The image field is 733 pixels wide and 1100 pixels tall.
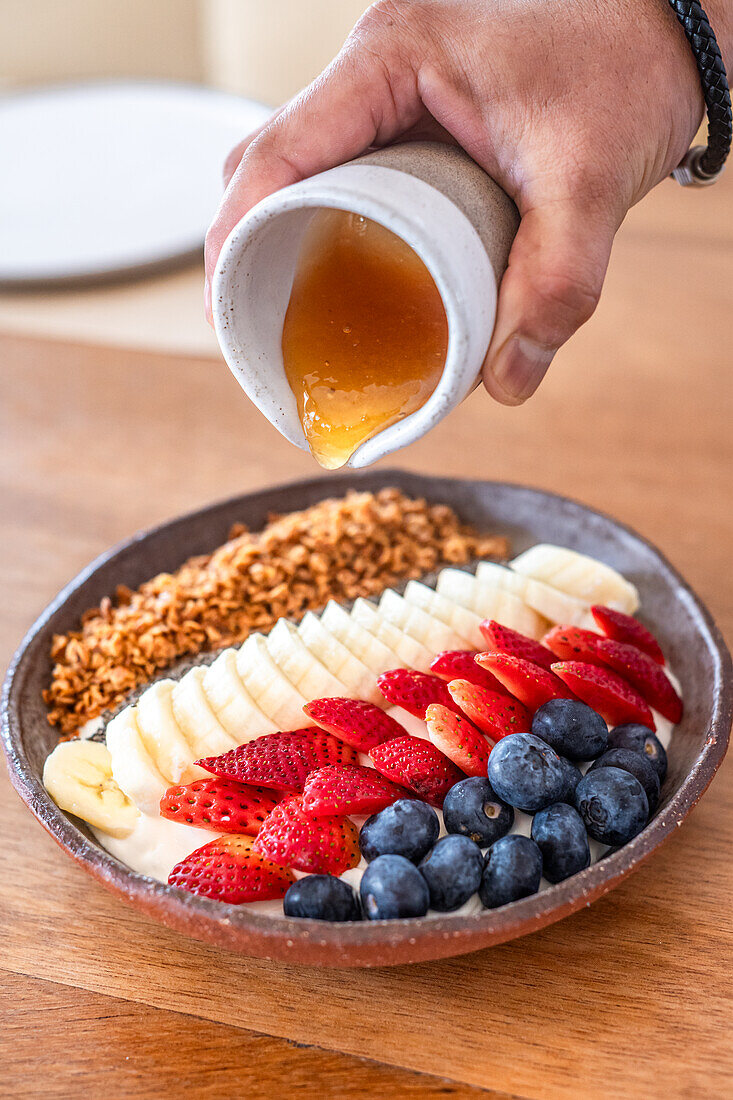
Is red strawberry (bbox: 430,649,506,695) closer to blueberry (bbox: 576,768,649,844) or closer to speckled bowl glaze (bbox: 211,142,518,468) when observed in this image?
blueberry (bbox: 576,768,649,844)

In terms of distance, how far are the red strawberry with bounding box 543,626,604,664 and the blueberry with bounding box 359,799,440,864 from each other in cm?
29

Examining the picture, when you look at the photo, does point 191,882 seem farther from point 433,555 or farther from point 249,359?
point 433,555

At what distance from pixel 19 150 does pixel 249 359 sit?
1722mm

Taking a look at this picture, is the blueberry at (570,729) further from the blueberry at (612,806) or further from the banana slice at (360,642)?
the banana slice at (360,642)

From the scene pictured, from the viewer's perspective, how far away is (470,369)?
813 mm

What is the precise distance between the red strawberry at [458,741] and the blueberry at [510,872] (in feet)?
0.35

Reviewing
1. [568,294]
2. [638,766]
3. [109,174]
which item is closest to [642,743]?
[638,766]

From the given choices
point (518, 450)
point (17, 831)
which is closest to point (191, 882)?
point (17, 831)

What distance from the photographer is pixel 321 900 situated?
2.94 ft

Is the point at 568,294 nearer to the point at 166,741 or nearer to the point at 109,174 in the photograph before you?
the point at 166,741

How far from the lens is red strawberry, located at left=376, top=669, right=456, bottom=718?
3.64 feet

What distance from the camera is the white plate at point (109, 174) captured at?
6.74 feet

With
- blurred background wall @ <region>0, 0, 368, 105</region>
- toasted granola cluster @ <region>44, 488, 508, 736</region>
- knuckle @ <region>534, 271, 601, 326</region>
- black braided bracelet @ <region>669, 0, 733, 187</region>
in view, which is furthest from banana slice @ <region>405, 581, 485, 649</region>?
blurred background wall @ <region>0, 0, 368, 105</region>

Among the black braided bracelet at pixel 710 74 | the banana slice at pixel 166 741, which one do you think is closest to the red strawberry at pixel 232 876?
the banana slice at pixel 166 741
